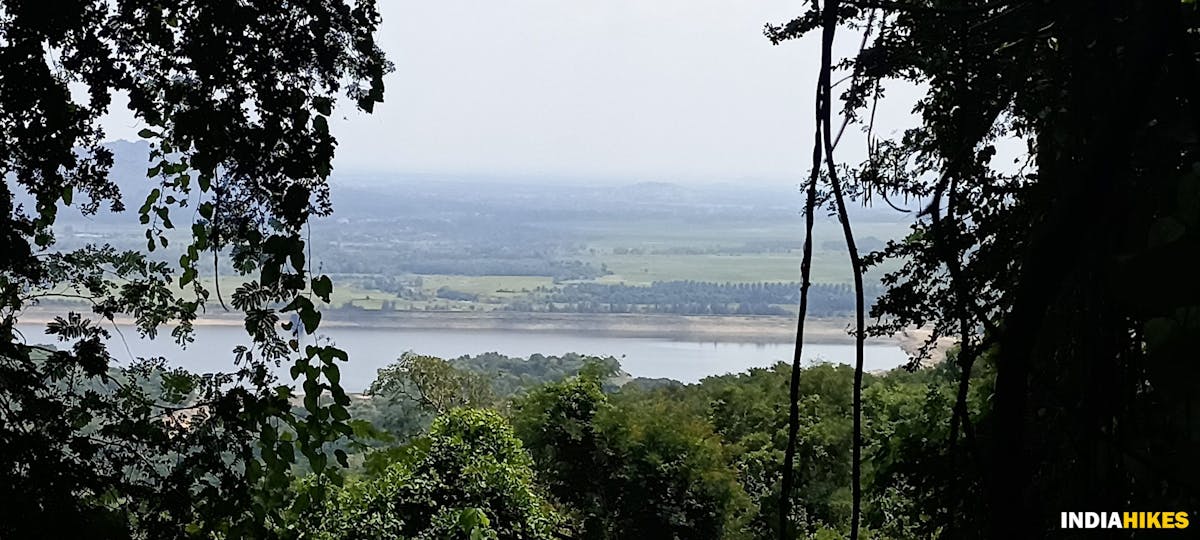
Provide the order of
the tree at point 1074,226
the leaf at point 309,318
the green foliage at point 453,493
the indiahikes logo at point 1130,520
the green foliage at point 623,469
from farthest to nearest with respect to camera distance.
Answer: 1. the green foliage at point 623,469
2. the green foliage at point 453,493
3. the leaf at point 309,318
4. the indiahikes logo at point 1130,520
5. the tree at point 1074,226

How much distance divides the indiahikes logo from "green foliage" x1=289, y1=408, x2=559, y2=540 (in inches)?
188

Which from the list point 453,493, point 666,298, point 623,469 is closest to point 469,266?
point 666,298

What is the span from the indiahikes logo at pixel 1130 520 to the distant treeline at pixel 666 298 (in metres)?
14.8

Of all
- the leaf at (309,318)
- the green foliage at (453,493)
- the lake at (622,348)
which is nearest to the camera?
the leaf at (309,318)

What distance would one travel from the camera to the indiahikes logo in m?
0.47

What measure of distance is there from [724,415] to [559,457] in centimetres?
283

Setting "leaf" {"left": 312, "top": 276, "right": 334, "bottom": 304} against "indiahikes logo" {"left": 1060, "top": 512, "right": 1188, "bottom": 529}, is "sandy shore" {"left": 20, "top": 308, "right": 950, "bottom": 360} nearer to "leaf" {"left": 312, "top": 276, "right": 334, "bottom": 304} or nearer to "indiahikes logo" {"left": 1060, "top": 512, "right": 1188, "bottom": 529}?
"leaf" {"left": 312, "top": 276, "right": 334, "bottom": 304}

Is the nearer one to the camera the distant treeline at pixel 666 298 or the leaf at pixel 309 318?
the leaf at pixel 309 318

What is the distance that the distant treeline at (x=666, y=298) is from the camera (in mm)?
16156

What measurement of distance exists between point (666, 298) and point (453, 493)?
11539 mm

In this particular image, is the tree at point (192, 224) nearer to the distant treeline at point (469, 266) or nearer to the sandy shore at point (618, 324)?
the distant treeline at point (469, 266)

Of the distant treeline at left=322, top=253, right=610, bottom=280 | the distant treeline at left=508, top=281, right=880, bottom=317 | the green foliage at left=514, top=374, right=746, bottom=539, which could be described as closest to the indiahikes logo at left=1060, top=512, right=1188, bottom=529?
the green foliage at left=514, top=374, right=746, bottom=539

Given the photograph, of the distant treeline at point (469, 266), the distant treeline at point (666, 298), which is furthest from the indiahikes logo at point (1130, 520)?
the distant treeline at point (666, 298)

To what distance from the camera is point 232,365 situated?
0.99m
